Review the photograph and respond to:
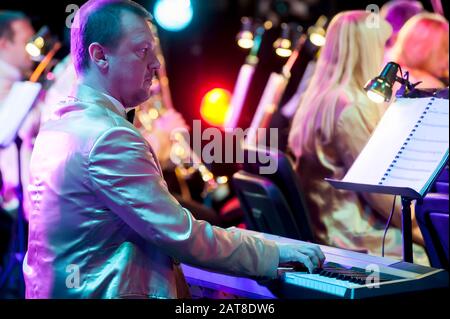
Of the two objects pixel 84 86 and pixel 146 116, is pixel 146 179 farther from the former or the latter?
pixel 146 116

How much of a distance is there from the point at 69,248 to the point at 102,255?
0.10m

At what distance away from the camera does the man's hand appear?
86.7 inches

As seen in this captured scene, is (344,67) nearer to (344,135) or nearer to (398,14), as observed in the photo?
(344,135)

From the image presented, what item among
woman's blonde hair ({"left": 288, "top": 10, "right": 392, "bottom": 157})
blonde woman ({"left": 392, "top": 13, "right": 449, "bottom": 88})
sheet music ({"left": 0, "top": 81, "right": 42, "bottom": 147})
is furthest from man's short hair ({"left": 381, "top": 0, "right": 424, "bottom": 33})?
sheet music ({"left": 0, "top": 81, "right": 42, "bottom": 147})

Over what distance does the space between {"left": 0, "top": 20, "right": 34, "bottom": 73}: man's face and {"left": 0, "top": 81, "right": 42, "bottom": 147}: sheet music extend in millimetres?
1520

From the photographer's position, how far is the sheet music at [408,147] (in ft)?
8.82

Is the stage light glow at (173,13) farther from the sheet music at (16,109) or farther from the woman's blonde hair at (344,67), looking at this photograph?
the woman's blonde hair at (344,67)

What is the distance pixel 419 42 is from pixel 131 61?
9.31ft

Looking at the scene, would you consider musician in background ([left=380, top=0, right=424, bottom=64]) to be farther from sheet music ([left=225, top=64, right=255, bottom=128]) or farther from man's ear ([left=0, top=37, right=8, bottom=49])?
man's ear ([left=0, top=37, right=8, bottom=49])

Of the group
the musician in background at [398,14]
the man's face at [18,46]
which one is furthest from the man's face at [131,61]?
the man's face at [18,46]

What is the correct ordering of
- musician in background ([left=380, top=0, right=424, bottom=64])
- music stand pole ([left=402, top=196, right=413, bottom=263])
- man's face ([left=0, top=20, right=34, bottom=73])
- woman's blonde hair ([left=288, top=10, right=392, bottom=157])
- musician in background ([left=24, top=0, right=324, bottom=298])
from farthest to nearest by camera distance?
Answer: man's face ([left=0, top=20, right=34, bottom=73]) → musician in background ([left=380, top=0, right=424, bottom=64]) → woman's blonde hair ([left=288, top=10, right=392, bottom=157]) → music stand pole ([left=402, top=196, right=413, bottom=263]) → musician in background ([left=24, top=0, right=324, bottom=298])

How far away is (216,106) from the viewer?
813 centimetres

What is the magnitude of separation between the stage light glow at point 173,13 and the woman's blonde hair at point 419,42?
142 inches

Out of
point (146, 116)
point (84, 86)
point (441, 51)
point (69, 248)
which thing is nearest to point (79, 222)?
point (69, 248)
